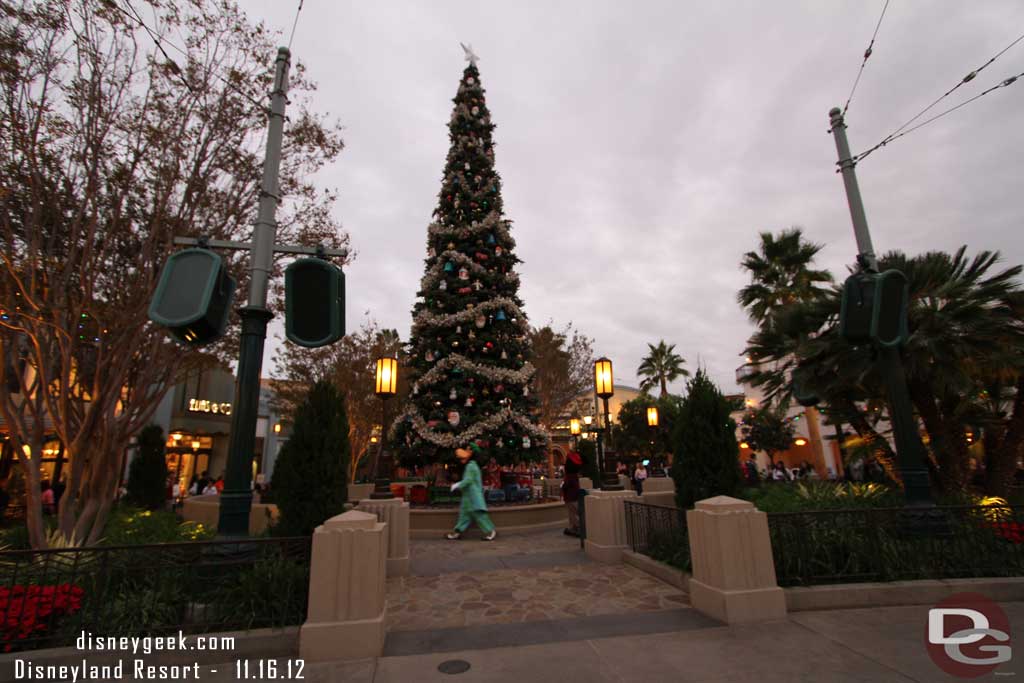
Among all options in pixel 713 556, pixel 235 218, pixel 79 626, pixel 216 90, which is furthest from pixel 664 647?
pixel 216 90

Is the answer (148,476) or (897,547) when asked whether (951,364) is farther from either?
(148,476)

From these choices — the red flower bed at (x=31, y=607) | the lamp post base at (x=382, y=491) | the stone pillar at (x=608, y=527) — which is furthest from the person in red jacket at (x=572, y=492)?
the red flower bed at (x=31, y=607)

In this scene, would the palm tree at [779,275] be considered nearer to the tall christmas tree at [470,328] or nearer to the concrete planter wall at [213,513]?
the tall christmas tree at [470,328]

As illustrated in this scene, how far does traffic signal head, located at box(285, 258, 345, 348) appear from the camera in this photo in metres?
4.04

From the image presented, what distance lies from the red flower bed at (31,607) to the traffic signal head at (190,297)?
3.38 meters

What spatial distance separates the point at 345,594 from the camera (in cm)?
448

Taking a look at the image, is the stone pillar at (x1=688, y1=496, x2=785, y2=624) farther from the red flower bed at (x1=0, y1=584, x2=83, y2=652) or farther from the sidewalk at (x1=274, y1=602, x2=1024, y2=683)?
the red flower bed at (x1=0, y1=584, x2=83, y2=652)

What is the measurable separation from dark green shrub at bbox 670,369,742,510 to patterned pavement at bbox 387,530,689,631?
148cm

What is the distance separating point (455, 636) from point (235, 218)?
801cm

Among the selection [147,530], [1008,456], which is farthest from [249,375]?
[1008,456]

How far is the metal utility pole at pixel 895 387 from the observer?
6176 mm

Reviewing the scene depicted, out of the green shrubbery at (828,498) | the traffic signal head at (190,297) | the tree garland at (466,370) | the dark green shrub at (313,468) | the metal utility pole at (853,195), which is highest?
the metal utility pole at (853,195)

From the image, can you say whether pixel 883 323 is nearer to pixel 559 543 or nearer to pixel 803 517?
pixel 803 517

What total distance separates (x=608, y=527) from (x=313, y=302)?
22.1ft
